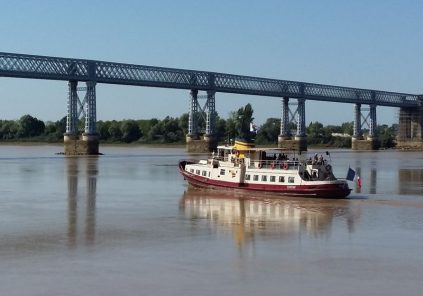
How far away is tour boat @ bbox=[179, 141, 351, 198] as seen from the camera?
49.9 meters

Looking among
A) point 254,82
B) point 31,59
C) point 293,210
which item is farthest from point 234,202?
point 254,82

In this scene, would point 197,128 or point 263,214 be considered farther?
point 197,128

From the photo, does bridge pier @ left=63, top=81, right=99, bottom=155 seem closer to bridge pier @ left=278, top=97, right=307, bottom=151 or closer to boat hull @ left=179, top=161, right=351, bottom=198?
bridge pier @ left=278, top=97, right=307, bottom=151

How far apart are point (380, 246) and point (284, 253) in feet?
13.8

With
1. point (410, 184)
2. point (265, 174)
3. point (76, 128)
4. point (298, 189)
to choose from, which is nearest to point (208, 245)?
point (298, 189)

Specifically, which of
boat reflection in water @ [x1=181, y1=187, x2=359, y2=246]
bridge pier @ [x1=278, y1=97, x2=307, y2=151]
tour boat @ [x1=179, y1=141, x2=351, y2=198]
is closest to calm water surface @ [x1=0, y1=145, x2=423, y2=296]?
boat reflection in water @ [x1=181, y1=187, x2=359, y2=246]

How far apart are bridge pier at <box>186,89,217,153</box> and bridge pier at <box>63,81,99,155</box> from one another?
2998cm

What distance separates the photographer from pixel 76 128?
477 feet

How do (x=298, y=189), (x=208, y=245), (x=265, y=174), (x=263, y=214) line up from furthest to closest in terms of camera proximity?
(x=265, y=174) → (x=298, y=189) → (x=263, y=214) → (x=208, y=245)

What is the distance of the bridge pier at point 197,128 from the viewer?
169875 millimetres

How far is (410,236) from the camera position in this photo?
106 feet

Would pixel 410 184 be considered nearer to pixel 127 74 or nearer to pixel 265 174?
pixel 265 174

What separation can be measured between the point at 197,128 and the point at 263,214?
444 ft

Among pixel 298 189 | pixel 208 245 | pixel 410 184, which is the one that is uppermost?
pixel 298 189
